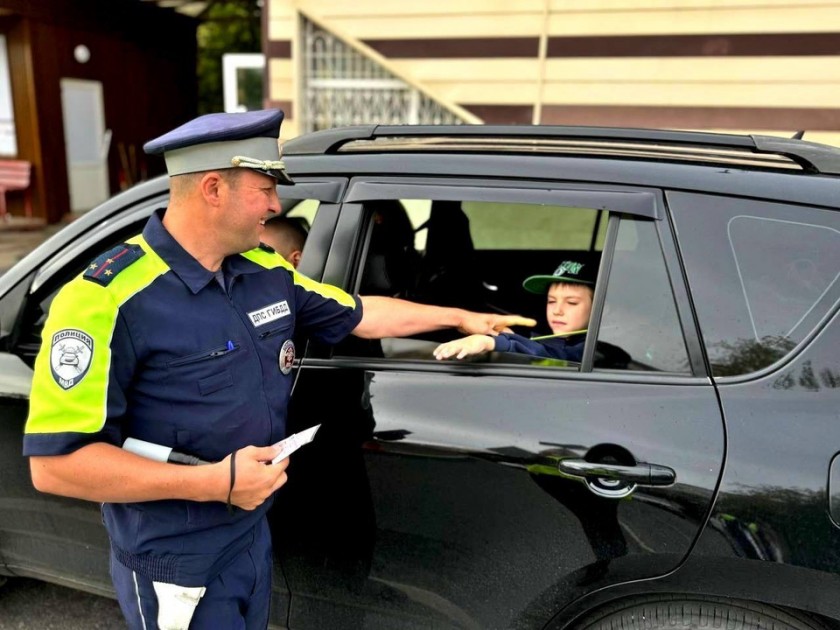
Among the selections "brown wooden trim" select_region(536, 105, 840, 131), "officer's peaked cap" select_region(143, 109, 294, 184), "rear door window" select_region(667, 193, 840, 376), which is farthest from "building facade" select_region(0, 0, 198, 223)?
"rear door window" select_region(667, 193, 840, 376)

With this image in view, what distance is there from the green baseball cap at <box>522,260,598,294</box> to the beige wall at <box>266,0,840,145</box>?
343 centimetres

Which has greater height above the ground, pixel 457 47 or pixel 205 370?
pixel 457 47

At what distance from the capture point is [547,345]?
189cm

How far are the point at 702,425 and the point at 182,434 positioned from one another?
1093mm

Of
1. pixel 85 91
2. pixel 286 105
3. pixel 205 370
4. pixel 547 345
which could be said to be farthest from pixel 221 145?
pixel 85 91

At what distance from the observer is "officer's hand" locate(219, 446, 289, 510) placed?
4.17 feet

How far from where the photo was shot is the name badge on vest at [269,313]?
1.41 meters

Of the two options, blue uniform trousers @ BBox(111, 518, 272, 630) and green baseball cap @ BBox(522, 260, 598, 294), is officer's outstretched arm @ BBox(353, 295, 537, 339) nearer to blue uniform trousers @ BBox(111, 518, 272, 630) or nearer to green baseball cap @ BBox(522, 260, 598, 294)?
green baseball cap @ BBox(522, 260, 598, 294)

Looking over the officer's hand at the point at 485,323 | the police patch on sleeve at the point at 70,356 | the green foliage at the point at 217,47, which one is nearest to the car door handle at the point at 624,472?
the officer's hand at the point at 485,323

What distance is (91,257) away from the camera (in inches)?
77.0

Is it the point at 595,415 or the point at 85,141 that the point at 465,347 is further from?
the point at 85,141

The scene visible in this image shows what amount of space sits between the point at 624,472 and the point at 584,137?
1.03 meters

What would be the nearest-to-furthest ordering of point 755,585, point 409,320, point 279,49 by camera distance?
point 755,585
point 409,320
point 279,49

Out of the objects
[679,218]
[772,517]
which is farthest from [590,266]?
[772,517]
